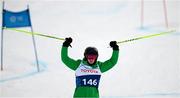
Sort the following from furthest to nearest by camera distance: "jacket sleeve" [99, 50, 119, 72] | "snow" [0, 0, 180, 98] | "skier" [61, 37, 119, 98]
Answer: "snow" [0, 0, 180, 98] → "jacket sleeve" [99, 50, 119, 72] → "skier" [61, 37, 119, 98]

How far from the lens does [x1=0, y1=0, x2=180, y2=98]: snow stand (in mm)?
4645

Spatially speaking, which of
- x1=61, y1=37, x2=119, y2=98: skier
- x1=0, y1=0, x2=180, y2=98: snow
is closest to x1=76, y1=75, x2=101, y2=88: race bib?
x1=61, y1=37, x2=119, y2=98: skier

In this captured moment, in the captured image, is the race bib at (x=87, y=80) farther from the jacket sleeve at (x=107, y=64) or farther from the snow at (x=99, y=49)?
the snow at (x=99, y=49)

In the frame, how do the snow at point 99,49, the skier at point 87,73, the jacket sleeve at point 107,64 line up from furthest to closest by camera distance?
the snow at point 99,49 < the jacket sleeve at point 107,64 < the skier at point 87,73

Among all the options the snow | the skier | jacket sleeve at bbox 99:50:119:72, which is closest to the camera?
the skier

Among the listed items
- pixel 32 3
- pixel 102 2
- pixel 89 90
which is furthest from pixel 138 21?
pixel 89 90

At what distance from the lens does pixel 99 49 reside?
503 centimetres

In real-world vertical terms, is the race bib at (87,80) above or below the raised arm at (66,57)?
below

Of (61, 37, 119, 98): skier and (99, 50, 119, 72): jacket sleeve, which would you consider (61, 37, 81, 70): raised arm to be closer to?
(61, 37, 119, 98): skier

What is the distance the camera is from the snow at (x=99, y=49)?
4645mm

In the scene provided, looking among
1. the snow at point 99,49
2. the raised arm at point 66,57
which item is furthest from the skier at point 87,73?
the snow at point 99,49

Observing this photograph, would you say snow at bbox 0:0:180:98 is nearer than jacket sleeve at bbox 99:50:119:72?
No

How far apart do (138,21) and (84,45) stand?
0.88 meters

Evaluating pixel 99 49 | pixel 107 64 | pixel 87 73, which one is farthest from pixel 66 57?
pixel 99 49
